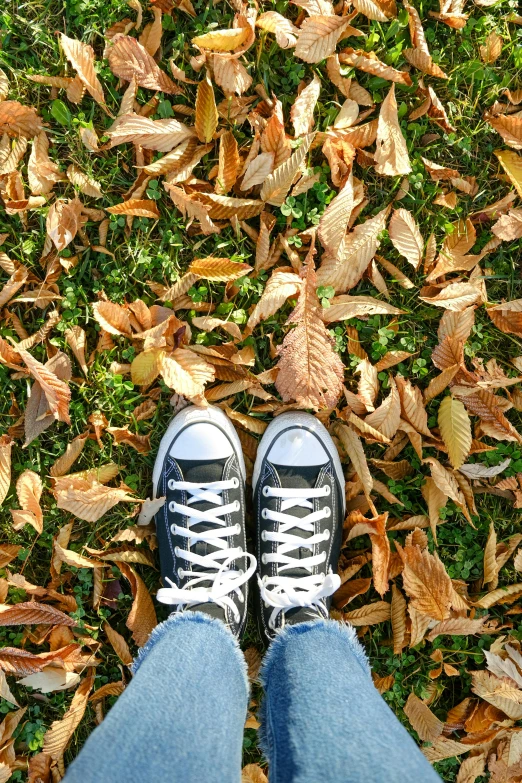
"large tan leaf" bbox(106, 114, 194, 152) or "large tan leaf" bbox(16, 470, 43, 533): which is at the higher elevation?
"large tan leaf" bbox(106, 114, 194, 152)

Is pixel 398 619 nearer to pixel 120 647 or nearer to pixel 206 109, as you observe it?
pixel 120 647

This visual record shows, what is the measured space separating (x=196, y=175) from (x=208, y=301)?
43 cm

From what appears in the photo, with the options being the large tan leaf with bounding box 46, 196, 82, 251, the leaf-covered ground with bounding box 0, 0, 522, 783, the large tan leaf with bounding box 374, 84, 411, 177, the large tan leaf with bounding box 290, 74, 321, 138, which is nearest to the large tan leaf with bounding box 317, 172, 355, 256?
the leaf-covered ground with bounding box 0, 0, 522, 783

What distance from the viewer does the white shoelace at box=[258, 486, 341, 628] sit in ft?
5.98

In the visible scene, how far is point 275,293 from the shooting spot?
1.86m

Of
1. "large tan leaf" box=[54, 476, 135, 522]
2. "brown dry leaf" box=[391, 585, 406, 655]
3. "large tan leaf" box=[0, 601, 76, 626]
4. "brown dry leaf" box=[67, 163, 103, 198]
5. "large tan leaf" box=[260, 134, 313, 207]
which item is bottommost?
"large tan leaf" box=[0, 601, 76, 626]

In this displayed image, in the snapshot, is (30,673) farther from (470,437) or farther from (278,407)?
(470,437)

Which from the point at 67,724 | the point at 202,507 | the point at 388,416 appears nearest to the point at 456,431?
the point at 388,416

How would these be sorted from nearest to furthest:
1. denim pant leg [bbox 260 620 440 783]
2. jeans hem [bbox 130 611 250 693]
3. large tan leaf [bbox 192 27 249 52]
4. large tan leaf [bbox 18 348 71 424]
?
denim pant leg [bbox 260 620 440 783] < jeans hem [bbox 130 611 250 693] < large tan leaf [bbox 192 27 249 52] < large tan leaf [bbox 18 348 71 424]

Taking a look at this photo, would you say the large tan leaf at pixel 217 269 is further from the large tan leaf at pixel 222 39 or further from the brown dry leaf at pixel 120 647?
the brown dry leaf at pixel 120 647

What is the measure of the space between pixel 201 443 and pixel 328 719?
96 cm

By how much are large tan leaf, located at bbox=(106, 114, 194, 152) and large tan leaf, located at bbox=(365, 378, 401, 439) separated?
3.66 feet

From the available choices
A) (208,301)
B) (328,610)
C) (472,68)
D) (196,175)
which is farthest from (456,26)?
(328,610)

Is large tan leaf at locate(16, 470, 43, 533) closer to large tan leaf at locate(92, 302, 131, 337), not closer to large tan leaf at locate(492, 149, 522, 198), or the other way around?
large tan leaf at locate(92, 302, 131, 337)
